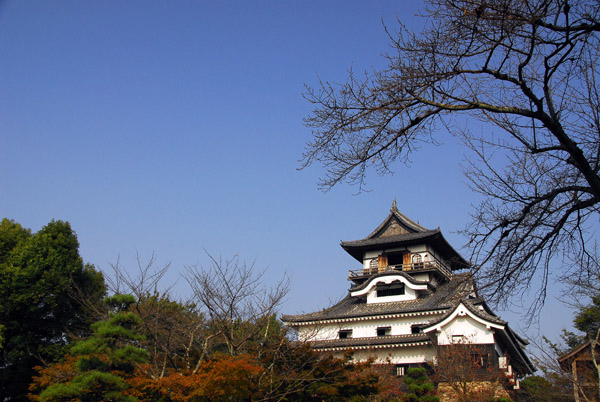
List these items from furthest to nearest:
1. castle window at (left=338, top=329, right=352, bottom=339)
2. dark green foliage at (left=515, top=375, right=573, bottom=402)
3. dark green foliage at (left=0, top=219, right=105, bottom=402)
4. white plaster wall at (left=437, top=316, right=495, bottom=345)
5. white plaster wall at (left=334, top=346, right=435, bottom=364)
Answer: castle window at (left=338, top=329, right=352, bottom=339) → white plaster wall at (left=334, top=346, right=435, bottom=364) → white plaster wall at (left=437, top=316, right=495, bottom=345) → dark green foliage at (left=0, top=219, right=105, bottom=402) → dark green foliage at (left=515, top=375, right=573, bottom=402)

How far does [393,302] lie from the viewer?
27625 millimetres

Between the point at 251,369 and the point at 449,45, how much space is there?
27.4 feet

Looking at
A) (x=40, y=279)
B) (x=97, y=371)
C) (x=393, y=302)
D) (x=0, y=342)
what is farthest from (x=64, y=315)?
(x=393, y=302)

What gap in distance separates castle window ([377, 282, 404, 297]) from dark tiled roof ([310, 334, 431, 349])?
3390mm

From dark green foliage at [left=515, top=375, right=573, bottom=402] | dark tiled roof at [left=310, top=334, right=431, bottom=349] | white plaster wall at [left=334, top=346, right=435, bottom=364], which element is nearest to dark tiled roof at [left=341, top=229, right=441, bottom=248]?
dark tiled roof at [left=310, top=334, right=431, bottom=349]

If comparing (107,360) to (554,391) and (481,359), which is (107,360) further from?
(481,359)

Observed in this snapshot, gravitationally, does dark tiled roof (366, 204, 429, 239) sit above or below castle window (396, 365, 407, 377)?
above

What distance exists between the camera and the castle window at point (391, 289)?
92.0ft

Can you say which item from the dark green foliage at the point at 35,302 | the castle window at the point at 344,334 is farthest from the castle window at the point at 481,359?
the dark green foliage at the point at 35,302

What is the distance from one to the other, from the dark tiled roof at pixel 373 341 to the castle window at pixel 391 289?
133 inches

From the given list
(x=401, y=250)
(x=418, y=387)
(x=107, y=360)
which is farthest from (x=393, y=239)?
(x=107, y=360)

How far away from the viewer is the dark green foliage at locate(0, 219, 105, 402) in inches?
790

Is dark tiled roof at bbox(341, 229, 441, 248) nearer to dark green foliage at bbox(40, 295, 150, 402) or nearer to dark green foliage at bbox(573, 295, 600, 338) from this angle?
dark green foliage at bbox(573, 295, 600, 338)

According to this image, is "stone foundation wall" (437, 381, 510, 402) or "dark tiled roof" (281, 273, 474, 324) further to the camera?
"dark tiled roof" (281, 273, 474, 324)
